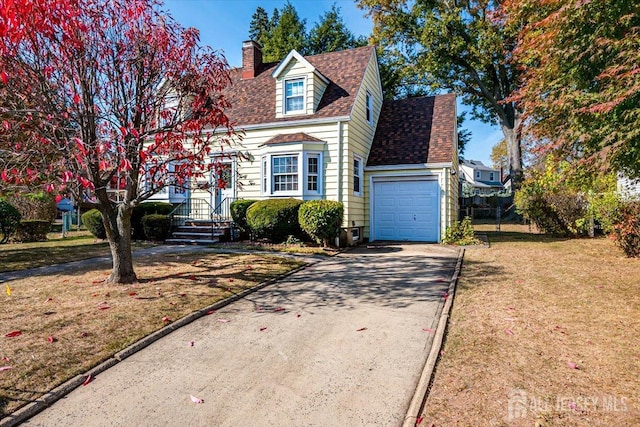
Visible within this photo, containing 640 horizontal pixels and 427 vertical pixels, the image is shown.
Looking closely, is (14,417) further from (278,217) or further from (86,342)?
(278,217)

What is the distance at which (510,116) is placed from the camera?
88.8ft

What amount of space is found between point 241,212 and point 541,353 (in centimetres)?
1081

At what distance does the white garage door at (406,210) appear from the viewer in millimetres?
14391

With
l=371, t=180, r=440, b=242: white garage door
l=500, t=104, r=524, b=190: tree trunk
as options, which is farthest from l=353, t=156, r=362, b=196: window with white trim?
l=500, t=104, r=524, b=190: tree trunk

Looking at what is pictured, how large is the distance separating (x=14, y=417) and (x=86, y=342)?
1365 millimetres

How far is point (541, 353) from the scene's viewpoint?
4.08m

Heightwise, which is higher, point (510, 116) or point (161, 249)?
point (510, 116)

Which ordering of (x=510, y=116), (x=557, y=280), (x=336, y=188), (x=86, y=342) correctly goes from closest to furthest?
(x=86, y=342)
(x=557, y=280)
(x=336, y=188)
(x=510, y=116)

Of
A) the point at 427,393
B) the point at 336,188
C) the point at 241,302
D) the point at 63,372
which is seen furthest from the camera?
the point at 336,188

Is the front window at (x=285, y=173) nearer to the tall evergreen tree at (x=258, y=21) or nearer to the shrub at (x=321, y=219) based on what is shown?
the shrub at (x=321, y=219)

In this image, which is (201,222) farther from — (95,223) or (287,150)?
(287,150)

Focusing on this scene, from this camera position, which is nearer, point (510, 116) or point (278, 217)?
point (278, 217)

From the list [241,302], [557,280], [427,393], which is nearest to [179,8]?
[241,302]

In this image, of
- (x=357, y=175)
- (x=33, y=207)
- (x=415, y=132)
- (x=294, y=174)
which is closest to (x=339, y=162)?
(x=357, y=175)
